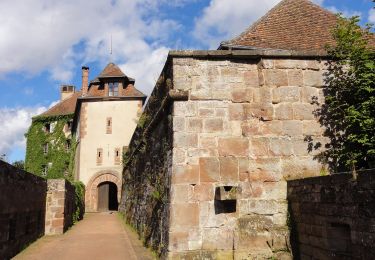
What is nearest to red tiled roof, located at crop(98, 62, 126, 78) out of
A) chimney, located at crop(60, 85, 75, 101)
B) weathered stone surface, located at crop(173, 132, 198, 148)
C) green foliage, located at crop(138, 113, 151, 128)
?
chimney, located at crop(60, 85, 75, 101)

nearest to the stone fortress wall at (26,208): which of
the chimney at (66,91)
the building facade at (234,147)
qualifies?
the building facade at (234,147)

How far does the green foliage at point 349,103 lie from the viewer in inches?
248

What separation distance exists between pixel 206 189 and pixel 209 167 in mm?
369

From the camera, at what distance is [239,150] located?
653 centimetres

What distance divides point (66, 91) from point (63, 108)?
4.85m

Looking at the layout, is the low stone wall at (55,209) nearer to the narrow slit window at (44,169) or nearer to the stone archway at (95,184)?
the stone archway at (95,184)

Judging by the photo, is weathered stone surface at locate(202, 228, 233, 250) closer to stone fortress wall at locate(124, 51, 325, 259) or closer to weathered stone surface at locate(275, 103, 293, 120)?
stone fortress wall at locate(124, 51, 325, 259)

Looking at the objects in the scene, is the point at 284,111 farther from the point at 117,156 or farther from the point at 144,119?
the point at 117,156

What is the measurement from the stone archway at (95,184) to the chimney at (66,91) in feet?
50.6

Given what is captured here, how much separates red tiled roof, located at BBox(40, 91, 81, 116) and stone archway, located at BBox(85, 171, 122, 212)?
33.5ft

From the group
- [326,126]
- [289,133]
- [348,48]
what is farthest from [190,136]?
[348,48]

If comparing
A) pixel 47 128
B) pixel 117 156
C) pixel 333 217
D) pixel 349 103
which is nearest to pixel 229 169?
pixel 333 217

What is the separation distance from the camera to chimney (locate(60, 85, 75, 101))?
4271 cm

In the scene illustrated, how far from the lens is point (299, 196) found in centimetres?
596
